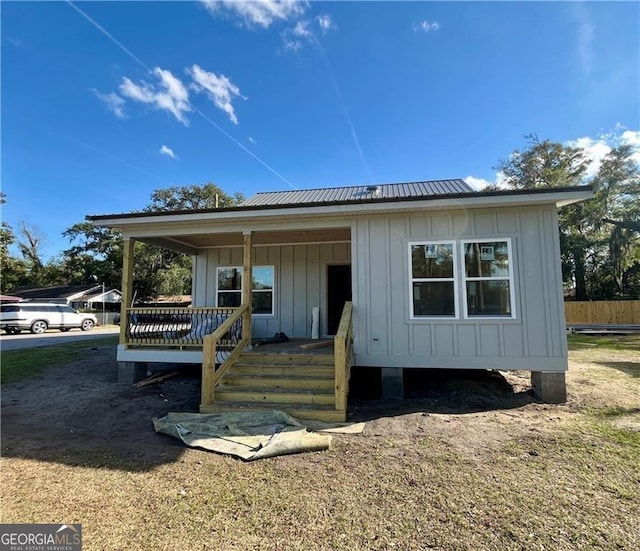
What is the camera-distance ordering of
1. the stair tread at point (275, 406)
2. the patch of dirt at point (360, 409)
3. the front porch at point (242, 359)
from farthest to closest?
the front porch at point (242, 359) < the stair tread at point (275, 406) < the patch of dirt at point (360, 409)

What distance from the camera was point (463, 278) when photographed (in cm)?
629

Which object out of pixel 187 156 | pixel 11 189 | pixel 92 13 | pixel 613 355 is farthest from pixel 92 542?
Result: pixel 11 189

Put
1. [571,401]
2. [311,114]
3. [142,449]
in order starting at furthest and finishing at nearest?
1. [311,114]
2. [571,401]
3. [142,449]

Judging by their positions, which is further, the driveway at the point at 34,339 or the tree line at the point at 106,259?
the tree line at the point at 106,259

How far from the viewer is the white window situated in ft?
32.1

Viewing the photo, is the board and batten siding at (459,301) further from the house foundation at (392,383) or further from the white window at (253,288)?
the white window at (253,288)

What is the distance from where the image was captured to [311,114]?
15.1 metres

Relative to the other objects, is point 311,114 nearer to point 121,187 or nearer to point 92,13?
point 92,13

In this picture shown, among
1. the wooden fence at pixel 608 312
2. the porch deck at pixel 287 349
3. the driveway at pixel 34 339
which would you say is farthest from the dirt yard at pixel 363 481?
the wooden fence at pixel 608 312

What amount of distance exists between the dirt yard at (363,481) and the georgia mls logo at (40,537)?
0.09 meters

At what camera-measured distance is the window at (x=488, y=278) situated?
6156 millimetres

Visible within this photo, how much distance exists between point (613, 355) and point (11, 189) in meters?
42.8

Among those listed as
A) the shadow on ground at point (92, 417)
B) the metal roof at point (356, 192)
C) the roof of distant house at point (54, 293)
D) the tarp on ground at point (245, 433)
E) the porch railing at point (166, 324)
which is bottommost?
the shadow on ground at point (92, 417)

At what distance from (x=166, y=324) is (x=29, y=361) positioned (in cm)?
626
